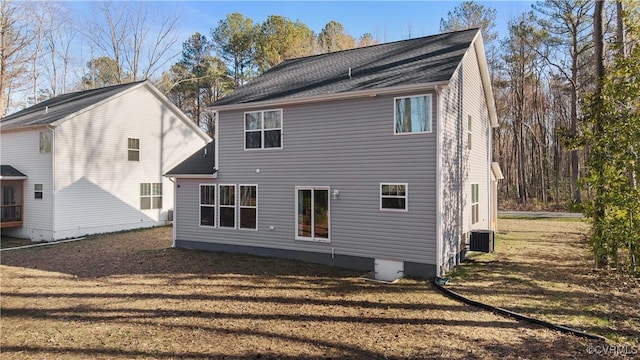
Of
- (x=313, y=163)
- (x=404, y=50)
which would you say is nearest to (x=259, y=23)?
(x=404, y=50)

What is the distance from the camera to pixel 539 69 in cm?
3105

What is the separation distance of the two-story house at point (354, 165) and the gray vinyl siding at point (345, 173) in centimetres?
3

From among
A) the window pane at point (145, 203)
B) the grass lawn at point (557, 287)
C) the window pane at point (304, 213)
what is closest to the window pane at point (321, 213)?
the window pane at point (304, 213)

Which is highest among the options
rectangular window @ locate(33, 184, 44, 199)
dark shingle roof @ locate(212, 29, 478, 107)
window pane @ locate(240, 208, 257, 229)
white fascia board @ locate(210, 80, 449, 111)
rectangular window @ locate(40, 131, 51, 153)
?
dark shingle roof @ locate(212, 29, 478, 107)

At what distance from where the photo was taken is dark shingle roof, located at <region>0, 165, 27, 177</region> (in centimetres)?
1629

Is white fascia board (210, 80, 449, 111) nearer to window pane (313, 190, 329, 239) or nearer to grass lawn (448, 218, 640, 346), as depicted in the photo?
window pane (313, 190, 329, 239)

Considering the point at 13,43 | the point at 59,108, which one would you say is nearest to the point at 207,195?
the point at 59,108

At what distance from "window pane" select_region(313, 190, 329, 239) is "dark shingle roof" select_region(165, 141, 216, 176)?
13.4 ft

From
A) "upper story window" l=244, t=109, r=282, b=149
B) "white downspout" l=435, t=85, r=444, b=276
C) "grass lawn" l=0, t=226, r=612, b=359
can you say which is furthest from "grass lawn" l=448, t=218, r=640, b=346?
"upper story window" l=244, t=109, r=282, b=149

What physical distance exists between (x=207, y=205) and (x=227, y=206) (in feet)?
2.84

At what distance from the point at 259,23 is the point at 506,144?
2519 cm

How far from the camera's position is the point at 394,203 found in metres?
9.84

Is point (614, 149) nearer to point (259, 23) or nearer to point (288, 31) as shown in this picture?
point (288, 31)

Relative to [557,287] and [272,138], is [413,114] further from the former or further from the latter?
[557,287]
